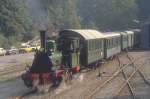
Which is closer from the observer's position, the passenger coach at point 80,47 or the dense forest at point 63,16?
the dense forest at point 63,16

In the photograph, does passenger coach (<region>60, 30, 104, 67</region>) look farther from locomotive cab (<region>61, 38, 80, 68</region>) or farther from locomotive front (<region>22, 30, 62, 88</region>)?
locomotive front (<region>22, 30, 62, 88</region>)

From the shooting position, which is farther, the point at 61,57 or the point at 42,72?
the point at 61,57

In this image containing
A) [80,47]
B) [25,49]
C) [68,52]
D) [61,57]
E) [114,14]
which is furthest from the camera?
[114,14]

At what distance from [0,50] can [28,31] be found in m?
13.0

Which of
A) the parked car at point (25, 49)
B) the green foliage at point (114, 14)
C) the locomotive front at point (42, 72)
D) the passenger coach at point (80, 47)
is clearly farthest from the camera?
the green foliage at point (114, 14)

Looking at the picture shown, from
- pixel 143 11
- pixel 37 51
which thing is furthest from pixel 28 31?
pixel 37 51

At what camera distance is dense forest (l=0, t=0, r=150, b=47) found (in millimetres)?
22672

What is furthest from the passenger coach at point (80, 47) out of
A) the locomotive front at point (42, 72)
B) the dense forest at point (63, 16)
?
the locomotive front at point (42, 72)

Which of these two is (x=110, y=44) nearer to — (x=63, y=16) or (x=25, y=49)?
(x=63, y=16)

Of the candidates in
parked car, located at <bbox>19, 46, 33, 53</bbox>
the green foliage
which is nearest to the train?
parked car, located at <bbox>19, 46, 33, 53</bbox>

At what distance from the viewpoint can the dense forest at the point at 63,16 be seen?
22672 mm

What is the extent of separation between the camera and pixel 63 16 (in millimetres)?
62906

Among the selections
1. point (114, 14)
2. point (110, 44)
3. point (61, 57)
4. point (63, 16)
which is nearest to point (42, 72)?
point (61, 57)

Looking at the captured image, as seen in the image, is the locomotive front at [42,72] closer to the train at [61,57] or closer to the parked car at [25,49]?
the train at [61,57]
